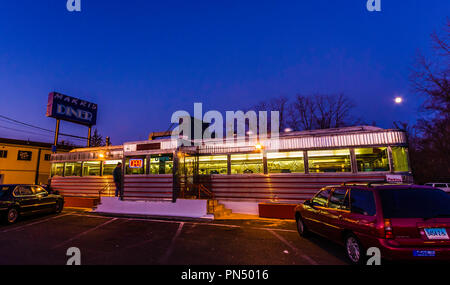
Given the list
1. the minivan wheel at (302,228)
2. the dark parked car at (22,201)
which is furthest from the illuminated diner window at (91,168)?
the minivan wheel at (302,228)

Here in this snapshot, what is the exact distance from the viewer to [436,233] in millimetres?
3691

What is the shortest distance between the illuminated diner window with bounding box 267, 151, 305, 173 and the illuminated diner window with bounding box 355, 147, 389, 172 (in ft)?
7.90

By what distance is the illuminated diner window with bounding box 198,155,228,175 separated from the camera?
12466mm

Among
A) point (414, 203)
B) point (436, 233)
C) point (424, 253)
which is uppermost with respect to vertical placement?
point (414, 203)

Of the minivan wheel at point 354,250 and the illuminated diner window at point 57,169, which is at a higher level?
the illuminated diner window at point 57,169

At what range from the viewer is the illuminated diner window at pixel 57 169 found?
706 inches

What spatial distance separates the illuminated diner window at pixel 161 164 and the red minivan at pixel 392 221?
28.3 feet

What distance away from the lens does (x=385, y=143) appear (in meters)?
9.63

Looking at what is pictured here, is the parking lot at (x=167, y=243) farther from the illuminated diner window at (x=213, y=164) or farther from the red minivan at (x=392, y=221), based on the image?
the illuminated diner window at (x=213, y=164)

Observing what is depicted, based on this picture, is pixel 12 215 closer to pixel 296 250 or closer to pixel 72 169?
pixel 72 169

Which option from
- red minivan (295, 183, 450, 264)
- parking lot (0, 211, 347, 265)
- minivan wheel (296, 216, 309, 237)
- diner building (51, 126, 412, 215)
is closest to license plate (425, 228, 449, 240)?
red minivan (295, 183, 450, 264)

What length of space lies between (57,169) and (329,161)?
19824 millimetres

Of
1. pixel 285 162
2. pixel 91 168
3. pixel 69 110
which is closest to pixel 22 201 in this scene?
pixel 91 168
